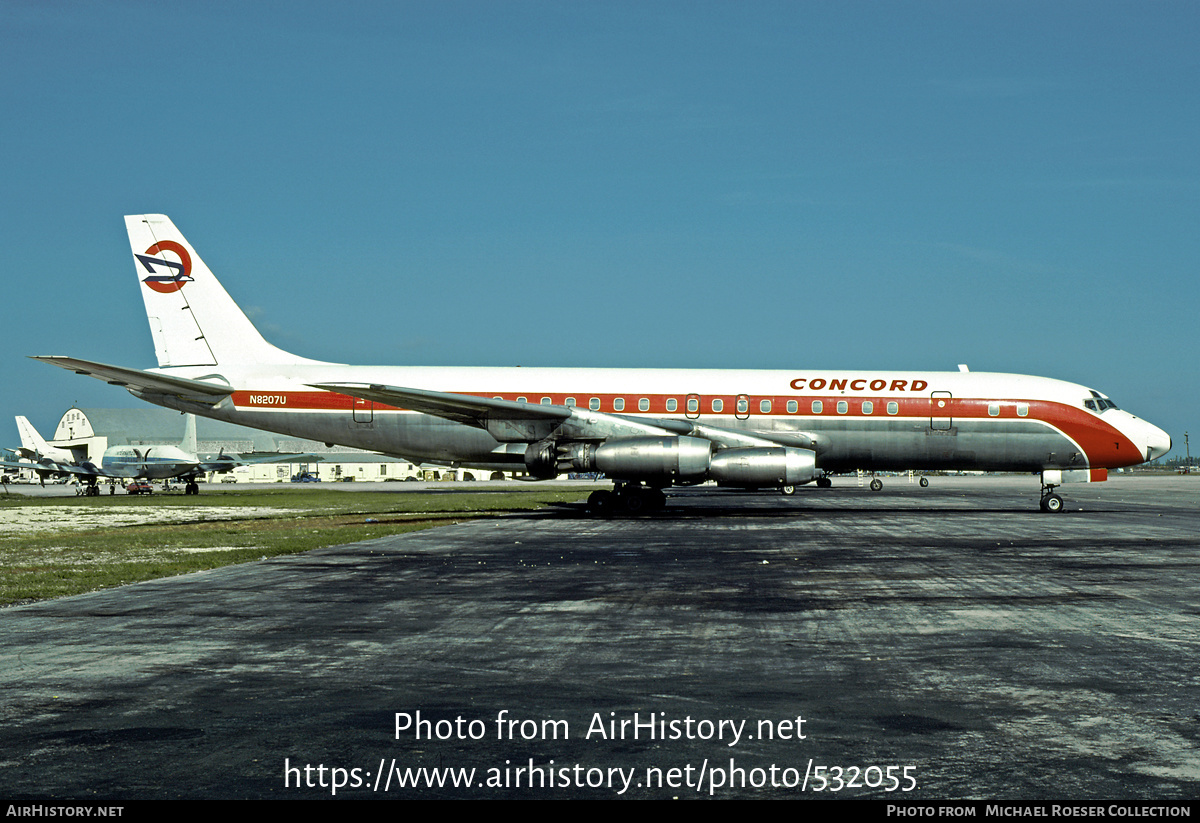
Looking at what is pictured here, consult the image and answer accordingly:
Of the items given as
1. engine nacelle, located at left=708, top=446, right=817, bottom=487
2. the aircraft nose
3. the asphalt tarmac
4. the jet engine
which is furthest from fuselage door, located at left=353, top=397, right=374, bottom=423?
the aircraft nose

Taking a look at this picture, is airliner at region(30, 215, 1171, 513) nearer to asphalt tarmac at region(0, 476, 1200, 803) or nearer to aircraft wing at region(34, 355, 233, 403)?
aircraft wing at region(34, 355, 233, 403)

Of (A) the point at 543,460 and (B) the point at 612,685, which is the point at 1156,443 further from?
(B) the point at 612,685

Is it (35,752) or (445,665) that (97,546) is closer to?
(445,665)

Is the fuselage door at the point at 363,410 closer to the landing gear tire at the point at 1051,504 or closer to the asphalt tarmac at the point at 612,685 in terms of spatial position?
the asphalt tarmac at the point at 612,685

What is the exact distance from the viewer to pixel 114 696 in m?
6.80


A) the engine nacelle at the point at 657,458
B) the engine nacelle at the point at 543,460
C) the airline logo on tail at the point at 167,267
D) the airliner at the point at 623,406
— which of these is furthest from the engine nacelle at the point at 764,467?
the airline logo on tail at the point at 167,267

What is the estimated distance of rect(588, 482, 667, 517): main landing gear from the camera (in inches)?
1186

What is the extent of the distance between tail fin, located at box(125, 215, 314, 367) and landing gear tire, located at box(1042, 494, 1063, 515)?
2401cm

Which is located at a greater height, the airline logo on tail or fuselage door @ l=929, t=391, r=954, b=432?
the airline logo on tail

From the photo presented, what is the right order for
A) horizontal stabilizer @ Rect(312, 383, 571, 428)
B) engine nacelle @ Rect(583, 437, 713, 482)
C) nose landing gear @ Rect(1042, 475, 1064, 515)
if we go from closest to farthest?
1. horizontal stabilizer @ Rect(312, 383, 571, 428)
2. engine nacelle @ Rect(583, 437, 713, 482)
3. nose landing gear @ Rect(1042, 475, 1064, 515)

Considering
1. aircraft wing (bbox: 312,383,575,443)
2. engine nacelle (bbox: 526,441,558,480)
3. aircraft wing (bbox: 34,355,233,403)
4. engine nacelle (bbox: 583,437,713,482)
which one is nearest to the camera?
aircraft wing (bbox: 34,355,233,403)

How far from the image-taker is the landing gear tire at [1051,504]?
104 feet

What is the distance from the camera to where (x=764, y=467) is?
2648cm

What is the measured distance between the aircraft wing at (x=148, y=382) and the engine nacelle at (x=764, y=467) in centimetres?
1411
